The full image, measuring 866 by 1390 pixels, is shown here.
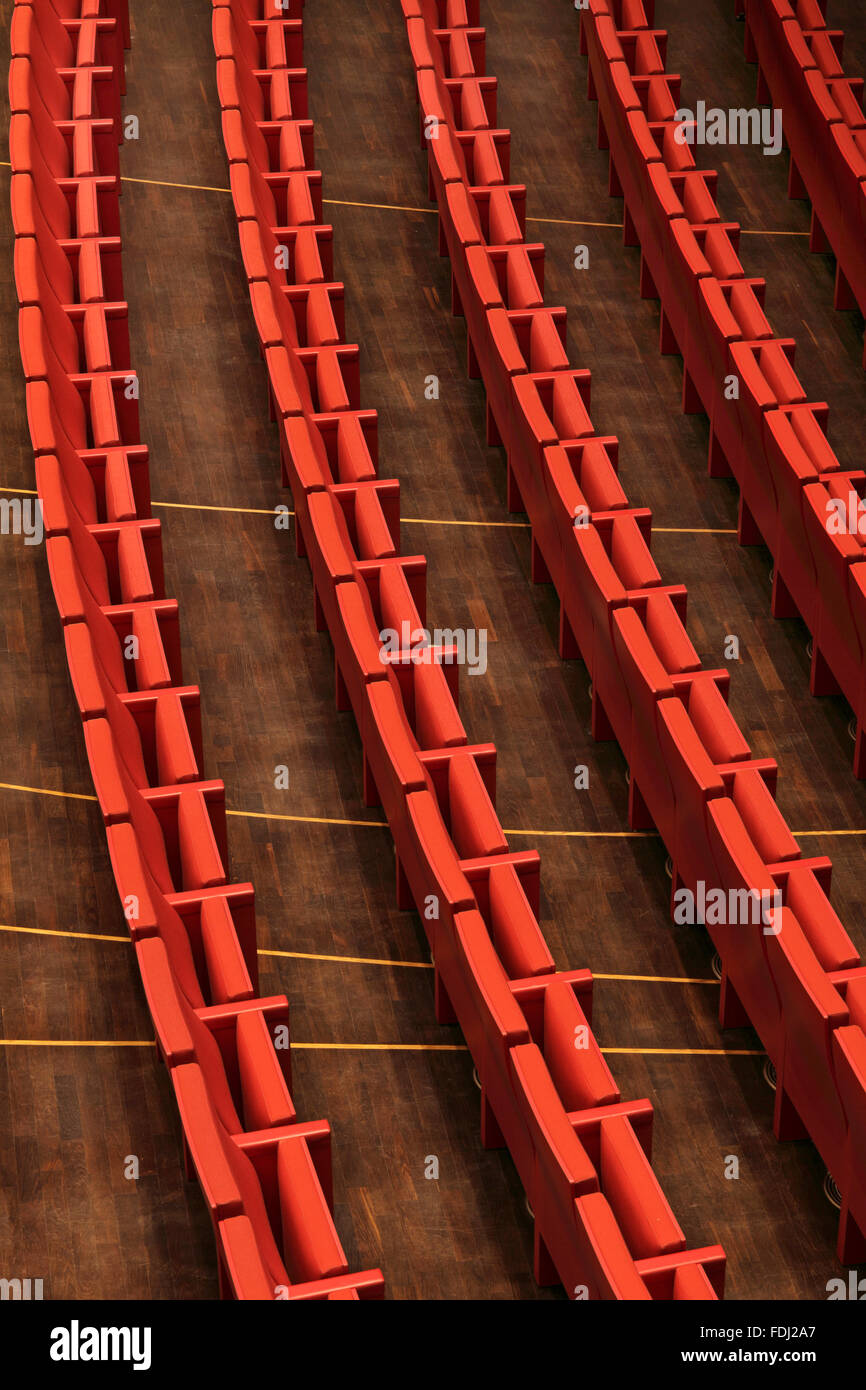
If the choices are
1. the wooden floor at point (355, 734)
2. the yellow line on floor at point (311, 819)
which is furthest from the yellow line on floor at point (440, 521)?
the yellow line on floor at point (311, 819)

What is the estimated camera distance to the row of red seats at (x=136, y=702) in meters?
0.50

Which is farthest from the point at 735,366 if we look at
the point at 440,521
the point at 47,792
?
the point at 47,792

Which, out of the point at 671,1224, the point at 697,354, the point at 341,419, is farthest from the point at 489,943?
the point at 697,354

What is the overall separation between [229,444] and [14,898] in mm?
295

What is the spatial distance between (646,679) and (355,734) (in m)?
0.14

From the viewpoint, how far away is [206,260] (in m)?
0.96

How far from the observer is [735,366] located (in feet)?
2.67

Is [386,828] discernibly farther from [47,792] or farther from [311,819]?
[47,792]

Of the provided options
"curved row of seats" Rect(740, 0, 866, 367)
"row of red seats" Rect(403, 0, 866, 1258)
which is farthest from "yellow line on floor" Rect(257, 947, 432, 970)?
"curved row of seats" Rect(740, 0, 866, 367)

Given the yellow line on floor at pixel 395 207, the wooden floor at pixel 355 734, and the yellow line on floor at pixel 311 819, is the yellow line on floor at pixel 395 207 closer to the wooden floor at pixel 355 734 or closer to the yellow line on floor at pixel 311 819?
the wooden floor at pixel 355 734

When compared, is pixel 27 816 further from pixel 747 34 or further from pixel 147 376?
pixel 747 34

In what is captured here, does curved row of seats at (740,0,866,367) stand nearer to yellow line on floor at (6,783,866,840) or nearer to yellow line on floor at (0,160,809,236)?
yellow line on floor at (0,160,809,236)

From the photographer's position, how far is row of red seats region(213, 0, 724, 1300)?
513 mm

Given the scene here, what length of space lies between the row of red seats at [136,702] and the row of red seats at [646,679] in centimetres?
17
